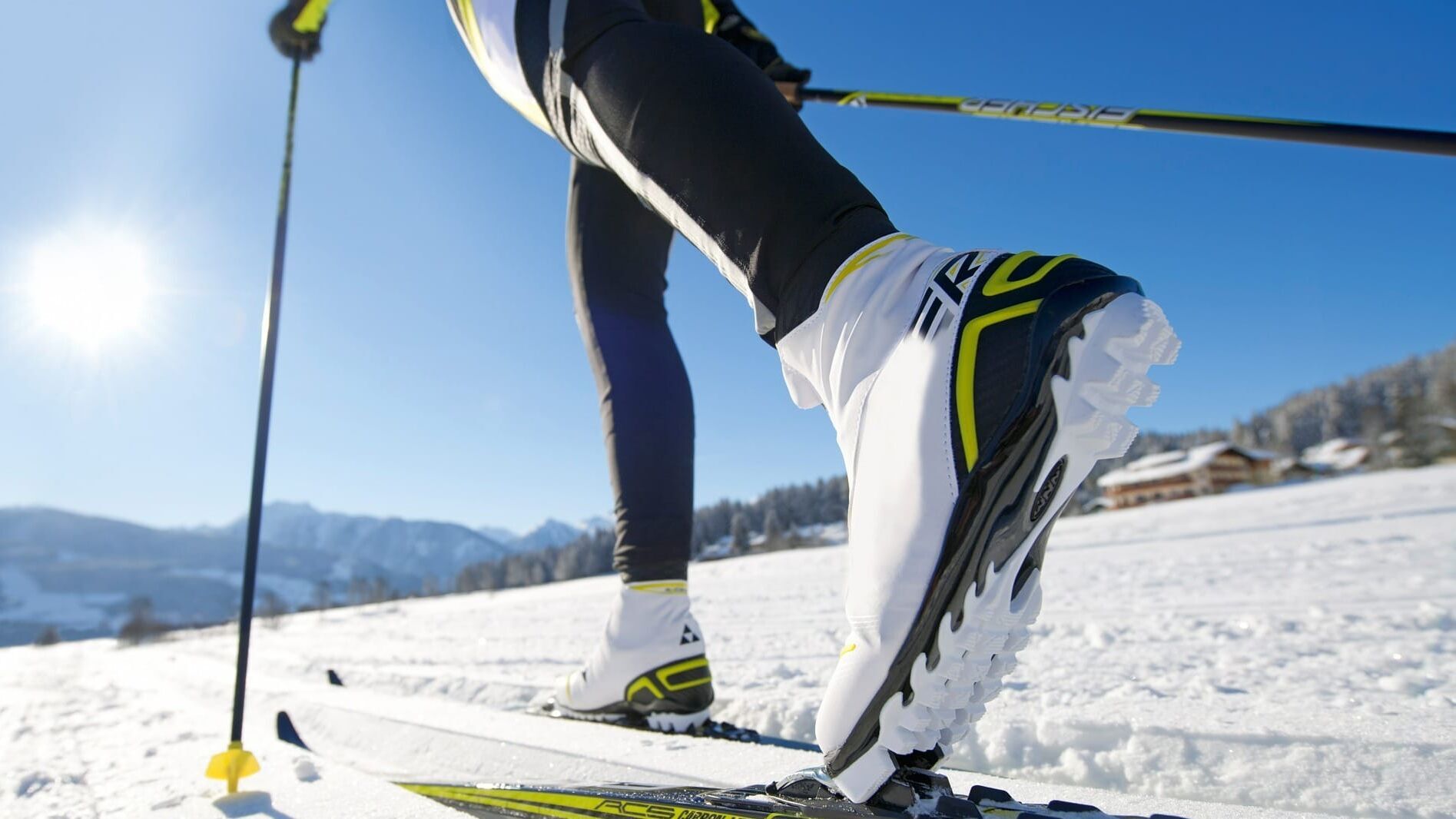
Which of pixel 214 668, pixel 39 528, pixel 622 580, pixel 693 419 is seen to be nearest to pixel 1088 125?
pixel 693 419

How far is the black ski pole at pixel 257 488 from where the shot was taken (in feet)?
3.26

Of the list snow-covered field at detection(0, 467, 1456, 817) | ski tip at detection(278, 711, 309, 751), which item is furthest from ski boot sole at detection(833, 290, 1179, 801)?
ski tip at detection(278, 711, 309, 751)

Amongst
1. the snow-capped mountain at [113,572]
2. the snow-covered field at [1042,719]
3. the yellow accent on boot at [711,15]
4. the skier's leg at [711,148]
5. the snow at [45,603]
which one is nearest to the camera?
the skier's leg at [711,148]

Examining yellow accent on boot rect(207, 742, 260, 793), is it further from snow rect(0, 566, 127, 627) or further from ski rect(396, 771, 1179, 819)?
snow rect(0, 566, 127, 627)

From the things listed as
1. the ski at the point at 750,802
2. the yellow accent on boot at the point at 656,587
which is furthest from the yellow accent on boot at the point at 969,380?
the yellow accent on boot at the point at 656,587

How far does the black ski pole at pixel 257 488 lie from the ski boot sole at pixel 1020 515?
36.8 inches

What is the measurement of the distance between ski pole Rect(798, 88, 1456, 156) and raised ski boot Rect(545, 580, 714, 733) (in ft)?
3.31

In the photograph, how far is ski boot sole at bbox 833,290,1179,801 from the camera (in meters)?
0.46

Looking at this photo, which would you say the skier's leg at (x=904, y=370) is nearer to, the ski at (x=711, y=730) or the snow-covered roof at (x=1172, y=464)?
the ski at (x=711, y=730)

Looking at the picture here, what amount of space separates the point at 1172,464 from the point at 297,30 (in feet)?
168

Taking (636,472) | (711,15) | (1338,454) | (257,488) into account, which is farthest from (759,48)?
(1338,454)

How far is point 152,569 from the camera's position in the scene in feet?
335

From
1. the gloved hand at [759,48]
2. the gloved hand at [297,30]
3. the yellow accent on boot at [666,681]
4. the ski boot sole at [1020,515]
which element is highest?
the gloved hand at [297,30]

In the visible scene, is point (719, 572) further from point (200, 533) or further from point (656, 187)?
point (200, 533)
